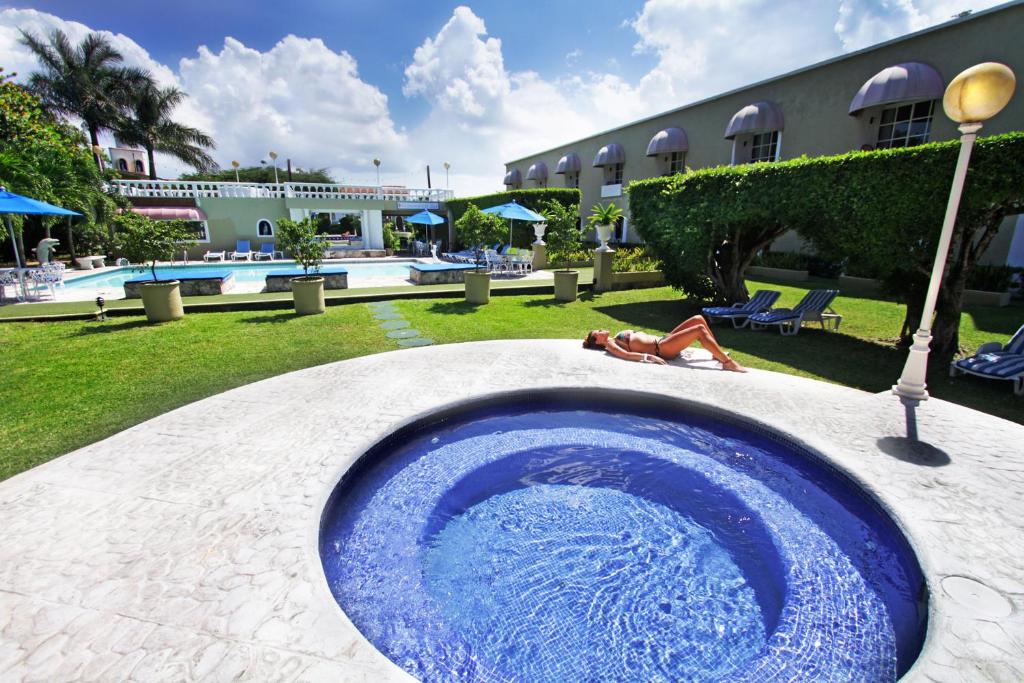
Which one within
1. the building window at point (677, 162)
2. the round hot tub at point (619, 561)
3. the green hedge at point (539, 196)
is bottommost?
the round hot tub at point (619, 561)

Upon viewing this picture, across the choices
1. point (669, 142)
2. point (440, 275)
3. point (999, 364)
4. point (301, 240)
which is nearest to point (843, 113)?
point (669, 142)

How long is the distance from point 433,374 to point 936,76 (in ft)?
66.6

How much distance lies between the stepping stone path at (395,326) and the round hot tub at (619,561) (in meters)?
4.27

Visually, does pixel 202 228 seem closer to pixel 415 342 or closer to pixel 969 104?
pixel 415 342

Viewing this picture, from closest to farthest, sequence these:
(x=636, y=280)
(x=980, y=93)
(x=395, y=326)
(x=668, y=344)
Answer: (x=980, y=93) → (x=668, y=344) → (x=395, y=326) → (x=636, y=280)

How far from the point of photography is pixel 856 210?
8359mm

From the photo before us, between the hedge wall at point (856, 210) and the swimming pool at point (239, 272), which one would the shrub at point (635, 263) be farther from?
the swimming pool at point (239, 272)

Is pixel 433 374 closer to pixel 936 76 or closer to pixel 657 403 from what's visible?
pixel 657 403

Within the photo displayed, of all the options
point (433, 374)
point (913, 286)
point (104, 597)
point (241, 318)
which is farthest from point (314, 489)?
point (913, 286)

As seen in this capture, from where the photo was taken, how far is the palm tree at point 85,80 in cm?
3005

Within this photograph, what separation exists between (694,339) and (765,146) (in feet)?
67.9

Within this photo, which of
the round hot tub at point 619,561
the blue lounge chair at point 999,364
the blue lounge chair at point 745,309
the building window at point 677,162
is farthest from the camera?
the building window at point 677,162

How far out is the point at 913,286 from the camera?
9.09 m

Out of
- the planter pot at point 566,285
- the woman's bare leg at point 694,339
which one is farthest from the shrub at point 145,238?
the woman's bare leg at point 694,339
